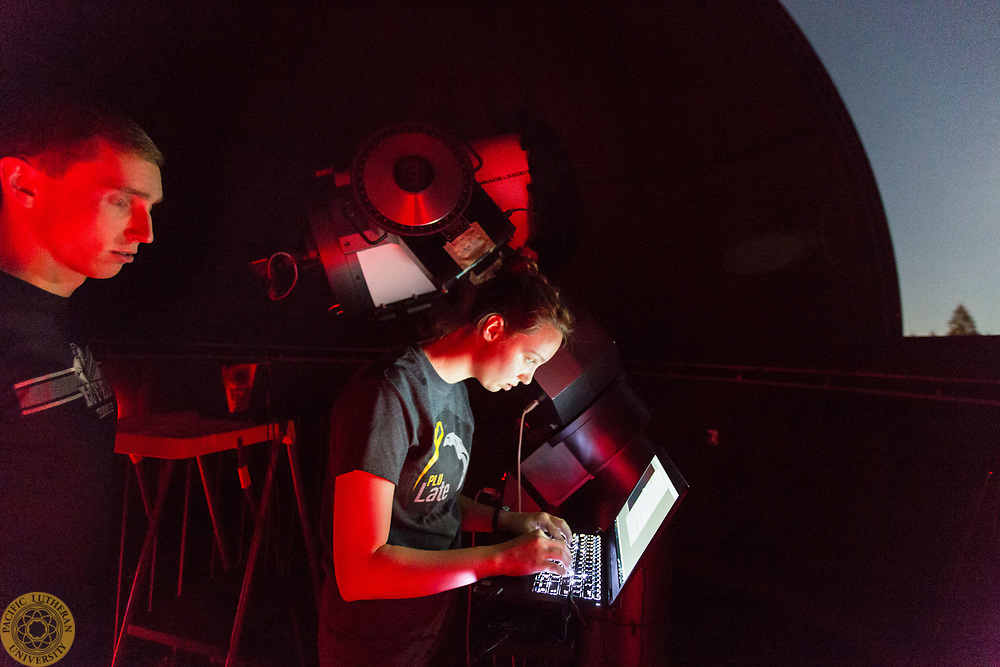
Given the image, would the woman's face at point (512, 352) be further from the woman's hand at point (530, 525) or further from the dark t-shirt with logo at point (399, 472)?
the woman's hand at point (530, 525)

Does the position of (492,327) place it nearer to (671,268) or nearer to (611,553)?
(611,553)

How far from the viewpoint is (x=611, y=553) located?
1.32 m

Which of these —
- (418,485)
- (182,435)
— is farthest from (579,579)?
(182,435)

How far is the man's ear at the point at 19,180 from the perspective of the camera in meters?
1.11

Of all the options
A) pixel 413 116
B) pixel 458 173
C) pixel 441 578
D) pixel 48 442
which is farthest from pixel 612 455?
pixel 413 116

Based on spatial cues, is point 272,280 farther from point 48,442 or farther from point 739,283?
point 739,283

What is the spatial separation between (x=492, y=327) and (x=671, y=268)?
1407 mm

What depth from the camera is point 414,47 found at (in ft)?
6.83

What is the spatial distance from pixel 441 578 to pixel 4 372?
1.15m

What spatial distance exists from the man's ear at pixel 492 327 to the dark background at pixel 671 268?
23.5 inches

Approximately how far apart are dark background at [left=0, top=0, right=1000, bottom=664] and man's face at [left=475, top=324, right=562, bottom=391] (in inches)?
24.1

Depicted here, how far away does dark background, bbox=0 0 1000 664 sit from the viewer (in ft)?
5.25

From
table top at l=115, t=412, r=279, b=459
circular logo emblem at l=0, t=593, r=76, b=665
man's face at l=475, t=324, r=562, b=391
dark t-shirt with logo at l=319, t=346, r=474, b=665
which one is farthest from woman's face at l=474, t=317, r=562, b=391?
circular logo emblem at l=0, t=593, r=76, b=665

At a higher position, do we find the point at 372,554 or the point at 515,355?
the point at 515,355
